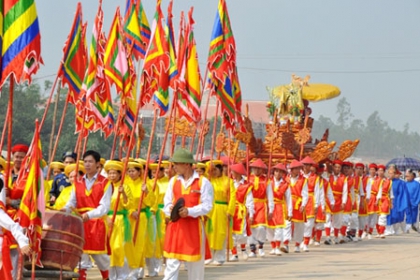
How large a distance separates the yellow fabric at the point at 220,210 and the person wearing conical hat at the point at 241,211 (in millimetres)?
1059

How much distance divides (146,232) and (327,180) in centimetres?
894

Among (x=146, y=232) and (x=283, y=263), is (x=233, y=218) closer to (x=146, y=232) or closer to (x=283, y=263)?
(x=283, y=263)

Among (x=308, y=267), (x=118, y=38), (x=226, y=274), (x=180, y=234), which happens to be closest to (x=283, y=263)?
(x=308, y=267)

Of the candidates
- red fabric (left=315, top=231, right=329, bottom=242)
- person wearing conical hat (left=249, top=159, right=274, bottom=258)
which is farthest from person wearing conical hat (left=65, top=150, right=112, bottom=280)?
red fabric (left=315, top=231, right=329, bottom=242)

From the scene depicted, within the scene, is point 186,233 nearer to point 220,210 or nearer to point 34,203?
point 34,203

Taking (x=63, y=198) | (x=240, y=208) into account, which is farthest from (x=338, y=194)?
(x=63, y=198)

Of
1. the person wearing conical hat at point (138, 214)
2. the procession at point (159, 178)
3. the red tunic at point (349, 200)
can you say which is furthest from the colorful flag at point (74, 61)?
the red tunic at point (349, 200)

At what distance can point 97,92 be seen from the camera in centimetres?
1603

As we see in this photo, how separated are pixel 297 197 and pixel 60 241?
1114 cm

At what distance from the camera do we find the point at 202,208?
38.5ft

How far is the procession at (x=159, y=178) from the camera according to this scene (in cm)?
1050

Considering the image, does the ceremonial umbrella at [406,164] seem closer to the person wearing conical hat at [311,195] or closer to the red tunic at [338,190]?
the red tunic at [338,190]

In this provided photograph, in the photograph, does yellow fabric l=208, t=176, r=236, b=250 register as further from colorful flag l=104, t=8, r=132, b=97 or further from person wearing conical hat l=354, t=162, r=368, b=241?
person wearing conical hat l=354, t=162, r=368, b=241

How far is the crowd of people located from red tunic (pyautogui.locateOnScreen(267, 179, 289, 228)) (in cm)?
2
